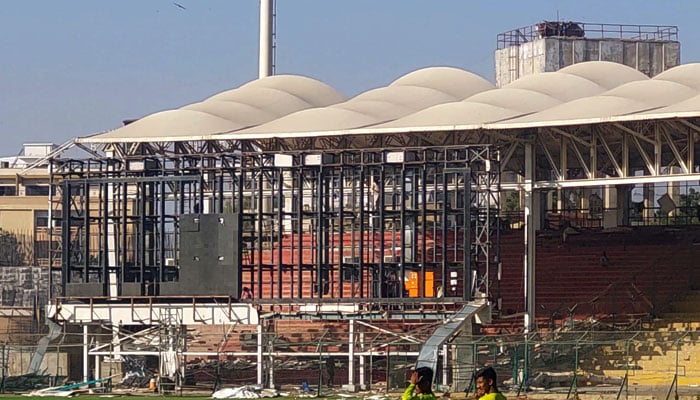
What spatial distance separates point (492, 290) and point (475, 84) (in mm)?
16797

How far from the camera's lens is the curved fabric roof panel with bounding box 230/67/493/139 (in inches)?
2228

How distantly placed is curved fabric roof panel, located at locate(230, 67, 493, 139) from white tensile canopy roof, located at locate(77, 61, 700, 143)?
4 centimetres

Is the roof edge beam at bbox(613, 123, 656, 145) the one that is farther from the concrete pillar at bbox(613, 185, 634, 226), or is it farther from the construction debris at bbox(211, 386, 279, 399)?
the construction debris at bbox(211, 386, 279, 399)

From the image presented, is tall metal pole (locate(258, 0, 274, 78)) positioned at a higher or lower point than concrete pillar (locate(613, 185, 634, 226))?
higher

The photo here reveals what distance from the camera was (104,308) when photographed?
5362 cm

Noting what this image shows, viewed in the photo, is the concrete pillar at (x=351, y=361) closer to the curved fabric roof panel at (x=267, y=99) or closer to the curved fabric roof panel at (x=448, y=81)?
the curved fabric roof panel at (x=267, y=99)

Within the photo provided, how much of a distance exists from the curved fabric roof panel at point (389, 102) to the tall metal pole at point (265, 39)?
29.8ft

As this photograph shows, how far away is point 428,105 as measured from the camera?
2534 inches

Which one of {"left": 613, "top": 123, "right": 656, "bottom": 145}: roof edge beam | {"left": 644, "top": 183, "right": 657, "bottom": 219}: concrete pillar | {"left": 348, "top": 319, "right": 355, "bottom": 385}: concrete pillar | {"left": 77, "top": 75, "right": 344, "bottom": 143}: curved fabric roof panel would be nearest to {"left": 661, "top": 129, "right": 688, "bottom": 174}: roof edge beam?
{"left": 613, "top": 123, "right": 656, "bottom": 145}: roof edge beam

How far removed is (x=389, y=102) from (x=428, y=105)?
5.77 feet

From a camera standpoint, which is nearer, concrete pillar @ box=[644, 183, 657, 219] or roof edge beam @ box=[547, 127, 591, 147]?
roof edge beam @ box=[547, 127, 591, 147]

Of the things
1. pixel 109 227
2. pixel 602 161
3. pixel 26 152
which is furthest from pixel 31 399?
pixel 26 152

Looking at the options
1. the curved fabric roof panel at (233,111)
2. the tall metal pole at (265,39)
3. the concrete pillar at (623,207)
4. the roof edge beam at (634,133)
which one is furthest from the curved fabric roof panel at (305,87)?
the roof edge beam at (634,133)

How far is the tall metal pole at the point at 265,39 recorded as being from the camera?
250 ft
